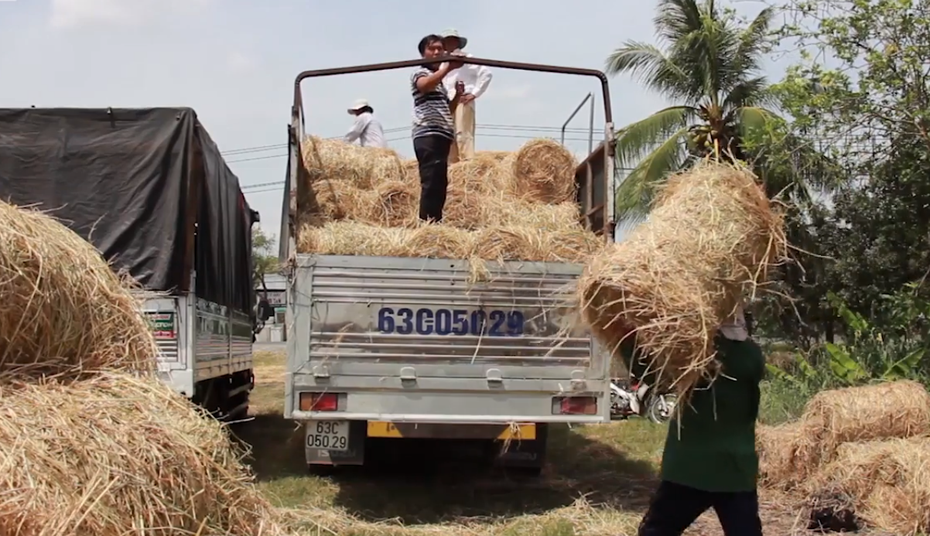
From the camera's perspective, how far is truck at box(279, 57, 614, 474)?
241 inches

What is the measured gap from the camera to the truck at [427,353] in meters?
6.13

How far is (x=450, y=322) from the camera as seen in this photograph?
20.3 feet

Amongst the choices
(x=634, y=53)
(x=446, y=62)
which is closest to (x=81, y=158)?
(x=446, y=62)

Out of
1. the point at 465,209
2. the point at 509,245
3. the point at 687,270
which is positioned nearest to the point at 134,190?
the point at 465,209

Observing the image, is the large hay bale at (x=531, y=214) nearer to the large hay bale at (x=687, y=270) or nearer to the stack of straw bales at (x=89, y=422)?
the large hay bale at (x=687, y=270)

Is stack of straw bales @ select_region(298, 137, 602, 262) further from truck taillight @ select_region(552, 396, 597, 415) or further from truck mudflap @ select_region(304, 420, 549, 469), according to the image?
truck mudflap @ select_region(304, 420, 549, 469)

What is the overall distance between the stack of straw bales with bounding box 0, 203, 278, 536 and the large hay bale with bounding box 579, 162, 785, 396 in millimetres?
1811

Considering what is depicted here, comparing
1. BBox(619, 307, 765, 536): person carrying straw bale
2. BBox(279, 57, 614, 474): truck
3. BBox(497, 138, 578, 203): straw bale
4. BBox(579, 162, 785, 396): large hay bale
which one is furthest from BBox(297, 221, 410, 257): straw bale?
BBox(619, 307, 765, 536): person carrying straw bale

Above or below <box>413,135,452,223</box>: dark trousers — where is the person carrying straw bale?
below

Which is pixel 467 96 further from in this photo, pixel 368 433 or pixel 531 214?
pixel 368 433

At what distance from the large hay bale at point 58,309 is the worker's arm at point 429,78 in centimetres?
339

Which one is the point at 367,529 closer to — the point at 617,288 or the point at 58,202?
Answer: the point at 617,288

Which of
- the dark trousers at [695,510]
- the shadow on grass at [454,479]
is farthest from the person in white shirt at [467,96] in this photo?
the dark trousers at [695,510]

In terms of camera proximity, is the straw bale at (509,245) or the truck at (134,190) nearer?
the straw bale at (509,245)
